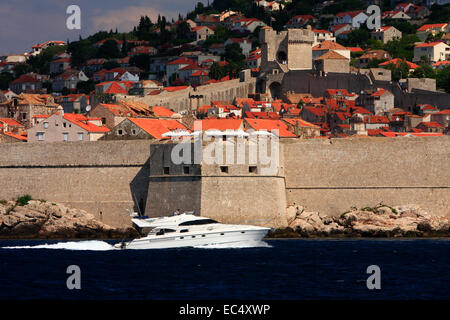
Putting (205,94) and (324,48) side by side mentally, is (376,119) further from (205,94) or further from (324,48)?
(324,48)

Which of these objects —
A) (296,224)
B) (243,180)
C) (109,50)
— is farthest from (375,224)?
(109,50)

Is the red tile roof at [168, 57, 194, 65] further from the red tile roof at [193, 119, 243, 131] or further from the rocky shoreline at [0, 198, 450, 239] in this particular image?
the rocky shoreline at [0, 198, 450, 239]

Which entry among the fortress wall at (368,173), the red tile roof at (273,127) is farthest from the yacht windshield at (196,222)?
the red tile roof at (273,127)

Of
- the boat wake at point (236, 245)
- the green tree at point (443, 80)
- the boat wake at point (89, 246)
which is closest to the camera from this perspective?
the boat wake at point (236, 245)

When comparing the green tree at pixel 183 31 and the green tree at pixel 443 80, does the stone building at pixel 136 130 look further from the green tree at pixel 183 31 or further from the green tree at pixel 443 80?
the green tree at pixel 183 31

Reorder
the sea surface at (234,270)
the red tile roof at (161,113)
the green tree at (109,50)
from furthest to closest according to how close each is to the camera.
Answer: the green tree at (109,50)
the red tile roof at (161,113)
the sea surface at (234,270)

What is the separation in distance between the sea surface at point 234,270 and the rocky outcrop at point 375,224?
0.72 meters

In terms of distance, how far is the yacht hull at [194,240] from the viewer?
40875 millimetres

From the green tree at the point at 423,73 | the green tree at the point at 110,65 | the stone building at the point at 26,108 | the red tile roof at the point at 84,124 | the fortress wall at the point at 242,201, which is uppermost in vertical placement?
the green tree at the point at 110,65

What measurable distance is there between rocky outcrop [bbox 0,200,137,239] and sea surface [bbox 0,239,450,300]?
1.31m

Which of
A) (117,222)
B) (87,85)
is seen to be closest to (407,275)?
(117,222)

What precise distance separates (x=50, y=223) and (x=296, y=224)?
11933 mm

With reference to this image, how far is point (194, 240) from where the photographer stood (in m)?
41.0

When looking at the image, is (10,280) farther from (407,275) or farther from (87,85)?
(87,85)
